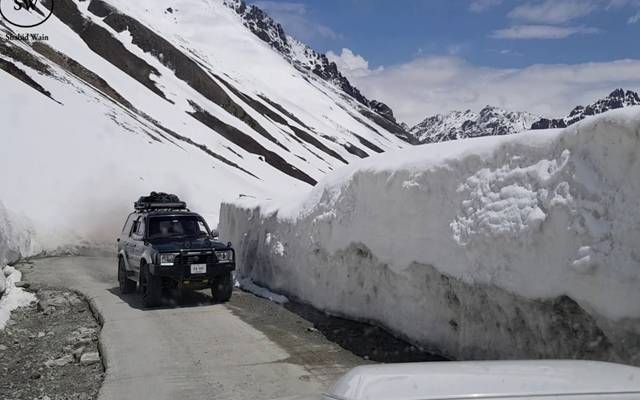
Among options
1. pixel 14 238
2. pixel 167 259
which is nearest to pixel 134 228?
pixel 167 259

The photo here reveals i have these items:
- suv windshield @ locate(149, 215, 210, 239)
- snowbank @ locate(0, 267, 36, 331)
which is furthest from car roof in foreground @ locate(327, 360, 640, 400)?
suv windshield @ locate(149, 215, 210, 239)

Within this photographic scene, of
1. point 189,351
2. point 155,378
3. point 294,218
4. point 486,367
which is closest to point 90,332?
point 189,351

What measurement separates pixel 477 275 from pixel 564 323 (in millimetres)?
1182

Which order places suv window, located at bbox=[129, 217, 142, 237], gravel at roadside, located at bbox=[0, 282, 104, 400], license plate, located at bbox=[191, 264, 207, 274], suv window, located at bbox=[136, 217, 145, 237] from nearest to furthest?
gravel at roadside, located at bbox=[0, 282, 104, 400]
license plate, located at bbox=[191, 264, 207, 274]
suv window, located at bbox=[136, 217, 145, 237]
suv window, located at bbox=[129, 217, 142, 237]

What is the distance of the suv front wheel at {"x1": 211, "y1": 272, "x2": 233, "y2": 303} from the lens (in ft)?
40.4

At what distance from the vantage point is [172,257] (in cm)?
1170

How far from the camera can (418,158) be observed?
810 cm

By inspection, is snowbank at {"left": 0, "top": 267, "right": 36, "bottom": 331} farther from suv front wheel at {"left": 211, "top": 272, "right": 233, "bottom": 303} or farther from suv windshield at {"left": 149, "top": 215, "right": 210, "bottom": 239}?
suv front wheel at {"left": 211, "top": 272, "right": 233, "bottom": 303}

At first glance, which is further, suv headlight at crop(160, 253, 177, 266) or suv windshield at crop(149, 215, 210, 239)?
suv windshield at crop(149, 215, 210, 239)

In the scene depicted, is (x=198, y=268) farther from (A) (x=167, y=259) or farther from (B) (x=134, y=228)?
(B) (x=134, y=228)

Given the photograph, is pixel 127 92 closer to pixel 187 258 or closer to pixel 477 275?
pixel 187 258

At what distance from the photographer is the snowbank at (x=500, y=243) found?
207 inches

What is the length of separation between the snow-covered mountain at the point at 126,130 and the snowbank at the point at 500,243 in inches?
695

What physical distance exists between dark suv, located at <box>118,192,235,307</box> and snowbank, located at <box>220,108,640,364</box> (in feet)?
8.78
